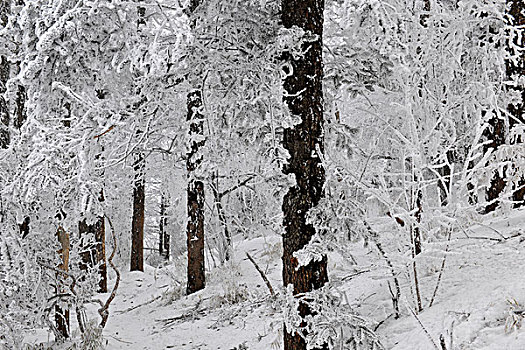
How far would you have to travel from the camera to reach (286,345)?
3787mm

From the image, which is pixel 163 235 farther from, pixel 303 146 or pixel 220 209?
pixel 303 146

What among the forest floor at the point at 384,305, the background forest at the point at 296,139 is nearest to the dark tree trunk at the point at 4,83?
the background forest at the point at 296,139

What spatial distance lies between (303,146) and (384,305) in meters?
2.10

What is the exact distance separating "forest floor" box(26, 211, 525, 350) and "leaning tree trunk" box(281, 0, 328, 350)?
0.24 meters

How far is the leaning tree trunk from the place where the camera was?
147 inches

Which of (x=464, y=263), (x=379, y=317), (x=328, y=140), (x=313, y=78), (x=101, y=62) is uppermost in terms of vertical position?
(x=101, y=62)

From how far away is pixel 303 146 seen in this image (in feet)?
12.4

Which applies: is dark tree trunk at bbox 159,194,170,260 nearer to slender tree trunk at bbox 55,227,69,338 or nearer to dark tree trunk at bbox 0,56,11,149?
slender tree trunk at bbox 55,227,69,338

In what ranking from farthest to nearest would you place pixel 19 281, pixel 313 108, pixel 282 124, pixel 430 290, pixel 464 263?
pixel 19 281 → pixel 464 263 → pixel 430 290 → pixel 313 108 → pixel 282 124

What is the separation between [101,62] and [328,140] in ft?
7.52

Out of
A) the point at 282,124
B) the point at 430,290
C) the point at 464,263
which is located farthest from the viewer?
the point at 464,263

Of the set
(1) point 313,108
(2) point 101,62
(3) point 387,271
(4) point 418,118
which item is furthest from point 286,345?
(2) point 101,62

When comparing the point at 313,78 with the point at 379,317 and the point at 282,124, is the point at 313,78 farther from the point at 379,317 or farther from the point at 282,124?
the point at 379,317

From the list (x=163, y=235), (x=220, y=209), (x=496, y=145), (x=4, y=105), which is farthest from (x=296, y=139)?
(x=163, y=235)
